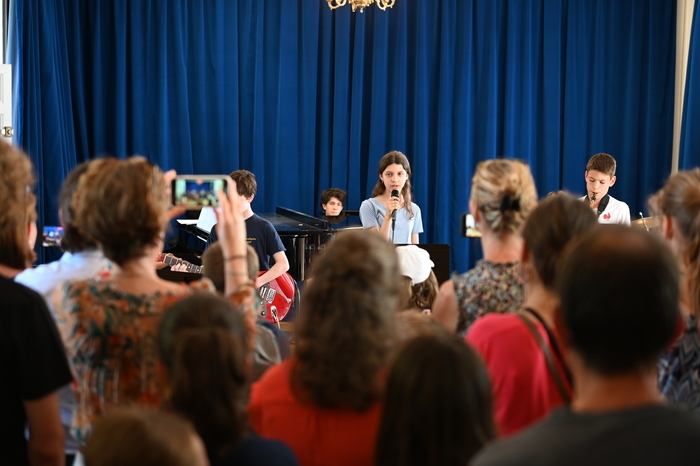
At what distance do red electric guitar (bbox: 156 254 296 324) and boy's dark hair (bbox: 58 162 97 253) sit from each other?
2896 millimetres

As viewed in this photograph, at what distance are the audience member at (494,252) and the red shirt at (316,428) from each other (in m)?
0.68

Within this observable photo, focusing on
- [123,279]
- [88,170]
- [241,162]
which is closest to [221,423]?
[123,279]

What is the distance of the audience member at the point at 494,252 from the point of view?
6.43 ft

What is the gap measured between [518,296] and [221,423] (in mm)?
1011

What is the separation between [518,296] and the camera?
197 centimetres

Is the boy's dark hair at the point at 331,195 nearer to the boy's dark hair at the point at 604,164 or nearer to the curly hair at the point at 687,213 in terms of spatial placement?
the boy's dark hair at the point at 604,164

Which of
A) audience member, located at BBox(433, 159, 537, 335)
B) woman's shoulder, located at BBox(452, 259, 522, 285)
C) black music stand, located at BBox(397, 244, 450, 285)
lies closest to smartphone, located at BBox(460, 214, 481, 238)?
audience member, located at BBox(433, 159, 537, 335)

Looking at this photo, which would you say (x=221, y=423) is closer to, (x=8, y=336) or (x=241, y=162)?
(x=8, y=336)

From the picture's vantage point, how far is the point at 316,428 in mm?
1329

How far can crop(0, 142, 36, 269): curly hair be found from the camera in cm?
151

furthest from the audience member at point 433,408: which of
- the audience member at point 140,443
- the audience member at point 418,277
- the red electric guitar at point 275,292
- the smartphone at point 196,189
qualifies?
the red electric guitar at point 275,292

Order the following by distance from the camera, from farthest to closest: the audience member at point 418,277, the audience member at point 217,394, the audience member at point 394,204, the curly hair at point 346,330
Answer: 1. the audience member at point 394,204
2. the audience member at point 418,277
3. the curly hair at point 346,330
4. the audience member at point 217,394

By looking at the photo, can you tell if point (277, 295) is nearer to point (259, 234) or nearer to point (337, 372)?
point (259, 234)

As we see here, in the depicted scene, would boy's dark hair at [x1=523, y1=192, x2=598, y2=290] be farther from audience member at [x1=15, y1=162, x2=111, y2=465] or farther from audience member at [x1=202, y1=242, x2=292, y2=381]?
audience member at [x1=15, y1=162, x2=111, y2=465]
